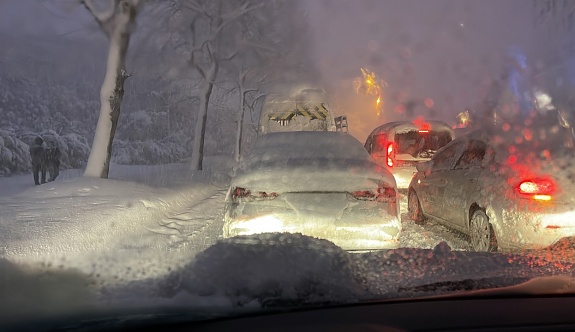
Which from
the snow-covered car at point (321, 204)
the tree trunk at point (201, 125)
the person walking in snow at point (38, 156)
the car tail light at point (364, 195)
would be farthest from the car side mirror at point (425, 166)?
the tree trunk at point (201, 125)

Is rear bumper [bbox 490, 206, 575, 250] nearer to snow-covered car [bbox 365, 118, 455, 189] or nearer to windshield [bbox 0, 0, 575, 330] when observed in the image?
windshield [bbox 0, 0, 575, 330]

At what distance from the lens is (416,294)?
9.25ft

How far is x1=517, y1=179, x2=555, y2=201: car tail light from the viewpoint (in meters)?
5.26

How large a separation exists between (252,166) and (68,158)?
22004 millimetres

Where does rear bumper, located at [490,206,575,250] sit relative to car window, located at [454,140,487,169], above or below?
below

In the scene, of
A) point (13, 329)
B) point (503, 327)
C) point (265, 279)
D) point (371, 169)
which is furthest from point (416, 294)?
point (371, 169)

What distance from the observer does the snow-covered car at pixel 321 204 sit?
494 cm

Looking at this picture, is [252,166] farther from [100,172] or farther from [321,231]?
[100,172]

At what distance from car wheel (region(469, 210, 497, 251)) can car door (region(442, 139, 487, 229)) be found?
186 mm

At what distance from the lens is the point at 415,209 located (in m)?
9.21

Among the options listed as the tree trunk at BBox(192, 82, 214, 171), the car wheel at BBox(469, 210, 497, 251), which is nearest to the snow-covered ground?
the car wheel at BBox(469, 210, 497, 251)

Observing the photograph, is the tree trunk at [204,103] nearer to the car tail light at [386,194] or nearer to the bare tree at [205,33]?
the bare tree at [205,33]

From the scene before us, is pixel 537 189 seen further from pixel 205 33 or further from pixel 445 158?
pixel 205 33

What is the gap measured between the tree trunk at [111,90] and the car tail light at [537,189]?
10.1 metres
